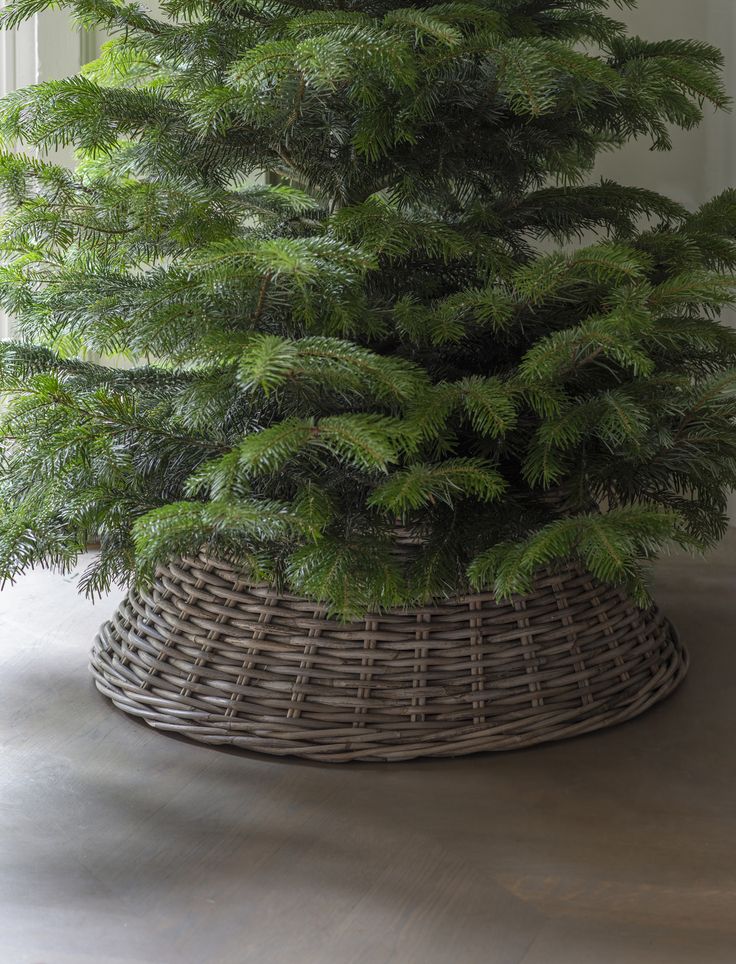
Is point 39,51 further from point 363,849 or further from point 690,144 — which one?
point 363,849

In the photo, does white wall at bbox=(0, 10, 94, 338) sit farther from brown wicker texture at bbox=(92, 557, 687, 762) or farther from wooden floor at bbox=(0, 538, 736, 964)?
wooden floor at bbox=(0, 538, 736, 964)

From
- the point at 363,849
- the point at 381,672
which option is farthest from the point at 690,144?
the point at 363,849

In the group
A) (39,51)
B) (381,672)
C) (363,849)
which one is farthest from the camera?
(39,51)

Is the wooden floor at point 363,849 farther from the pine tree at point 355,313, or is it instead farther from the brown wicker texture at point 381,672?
the pine tree at point 355,313

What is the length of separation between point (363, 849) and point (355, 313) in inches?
21.1

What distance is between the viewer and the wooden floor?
0.86 m

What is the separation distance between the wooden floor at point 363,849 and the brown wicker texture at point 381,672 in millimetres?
28

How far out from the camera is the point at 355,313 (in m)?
1.07

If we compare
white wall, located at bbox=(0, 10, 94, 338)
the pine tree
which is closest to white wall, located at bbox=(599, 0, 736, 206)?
the pine tree

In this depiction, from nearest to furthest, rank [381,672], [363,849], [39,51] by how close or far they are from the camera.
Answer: [363,849], [381,672], [39,51]

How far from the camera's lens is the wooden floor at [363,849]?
0.86m

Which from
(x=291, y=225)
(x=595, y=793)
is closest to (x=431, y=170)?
(x=291, y=225)

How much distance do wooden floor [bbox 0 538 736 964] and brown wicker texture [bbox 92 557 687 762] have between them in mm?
28

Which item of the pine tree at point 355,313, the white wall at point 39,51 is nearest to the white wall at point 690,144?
the pine tree at point 355,313
